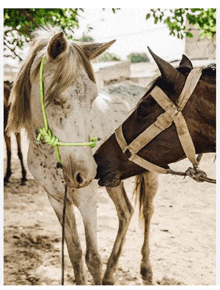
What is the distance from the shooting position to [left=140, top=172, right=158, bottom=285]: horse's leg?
3057 mm

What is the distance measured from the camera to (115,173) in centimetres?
181

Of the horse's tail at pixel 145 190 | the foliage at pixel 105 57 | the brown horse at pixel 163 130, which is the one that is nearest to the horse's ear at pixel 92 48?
the foliage at pixel 105 57

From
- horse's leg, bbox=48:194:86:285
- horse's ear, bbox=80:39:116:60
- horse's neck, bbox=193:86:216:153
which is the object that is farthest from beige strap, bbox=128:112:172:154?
horse's leg, bbox=48:194:86:285

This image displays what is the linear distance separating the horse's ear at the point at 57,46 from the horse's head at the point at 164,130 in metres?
0.52

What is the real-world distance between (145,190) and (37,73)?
190 centimetres

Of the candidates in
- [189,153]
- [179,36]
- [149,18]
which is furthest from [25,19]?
[189,153]

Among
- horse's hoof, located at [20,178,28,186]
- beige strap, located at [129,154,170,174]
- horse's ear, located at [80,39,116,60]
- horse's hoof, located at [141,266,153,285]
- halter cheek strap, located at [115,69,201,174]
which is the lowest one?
horse's hoof, located at [20,178,28,186]

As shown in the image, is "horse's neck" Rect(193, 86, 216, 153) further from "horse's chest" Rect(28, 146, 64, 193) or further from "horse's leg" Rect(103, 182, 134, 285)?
"horse's leg" Rect(103, 182, 134, 285)

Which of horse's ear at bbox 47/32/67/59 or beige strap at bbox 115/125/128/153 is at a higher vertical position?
horse's ear at bbox 47/32/67/59

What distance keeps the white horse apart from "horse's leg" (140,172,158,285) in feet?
2.73

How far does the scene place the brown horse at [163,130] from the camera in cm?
162

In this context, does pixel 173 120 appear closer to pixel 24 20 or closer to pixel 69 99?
pixel 69 99

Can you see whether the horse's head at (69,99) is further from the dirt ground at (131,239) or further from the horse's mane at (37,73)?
the dirt ground at (131,239)

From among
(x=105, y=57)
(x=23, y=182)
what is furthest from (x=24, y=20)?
(x=23, y=182)
